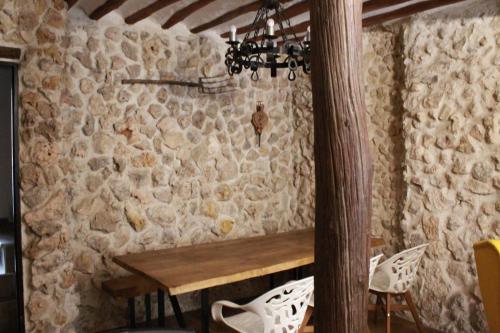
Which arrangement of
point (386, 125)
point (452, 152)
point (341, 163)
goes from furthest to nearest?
point (386, 125), point (452, 152), point (341, 163)

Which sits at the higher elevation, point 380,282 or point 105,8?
point 105,8

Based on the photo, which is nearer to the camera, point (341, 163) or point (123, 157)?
point (341, 163)

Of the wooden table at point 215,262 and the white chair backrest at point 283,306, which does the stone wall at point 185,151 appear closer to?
the wooden table at point 215,262

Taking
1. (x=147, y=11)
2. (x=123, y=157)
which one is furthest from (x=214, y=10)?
(x=123, y=157)

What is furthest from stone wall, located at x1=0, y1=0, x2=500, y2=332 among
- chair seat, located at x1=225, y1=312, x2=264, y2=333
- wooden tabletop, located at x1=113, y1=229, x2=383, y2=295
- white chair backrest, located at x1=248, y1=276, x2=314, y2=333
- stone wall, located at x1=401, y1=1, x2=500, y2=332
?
white chair backrest, located at x1=248, y1=276, x2=314, y2=333

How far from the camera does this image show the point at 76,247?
3098 mm

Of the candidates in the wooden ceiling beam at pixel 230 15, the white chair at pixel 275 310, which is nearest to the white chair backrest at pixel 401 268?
the white chair at pixel 275 310

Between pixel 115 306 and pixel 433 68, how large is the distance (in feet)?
9.66

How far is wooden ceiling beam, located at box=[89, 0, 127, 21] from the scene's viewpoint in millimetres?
2789

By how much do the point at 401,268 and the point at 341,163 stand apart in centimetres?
181

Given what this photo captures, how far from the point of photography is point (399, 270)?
282 cm

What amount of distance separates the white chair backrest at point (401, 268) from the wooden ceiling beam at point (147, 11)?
87.3 inches

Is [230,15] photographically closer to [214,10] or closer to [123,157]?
[214,10]

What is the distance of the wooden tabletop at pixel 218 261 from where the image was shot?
2285 millimetres
